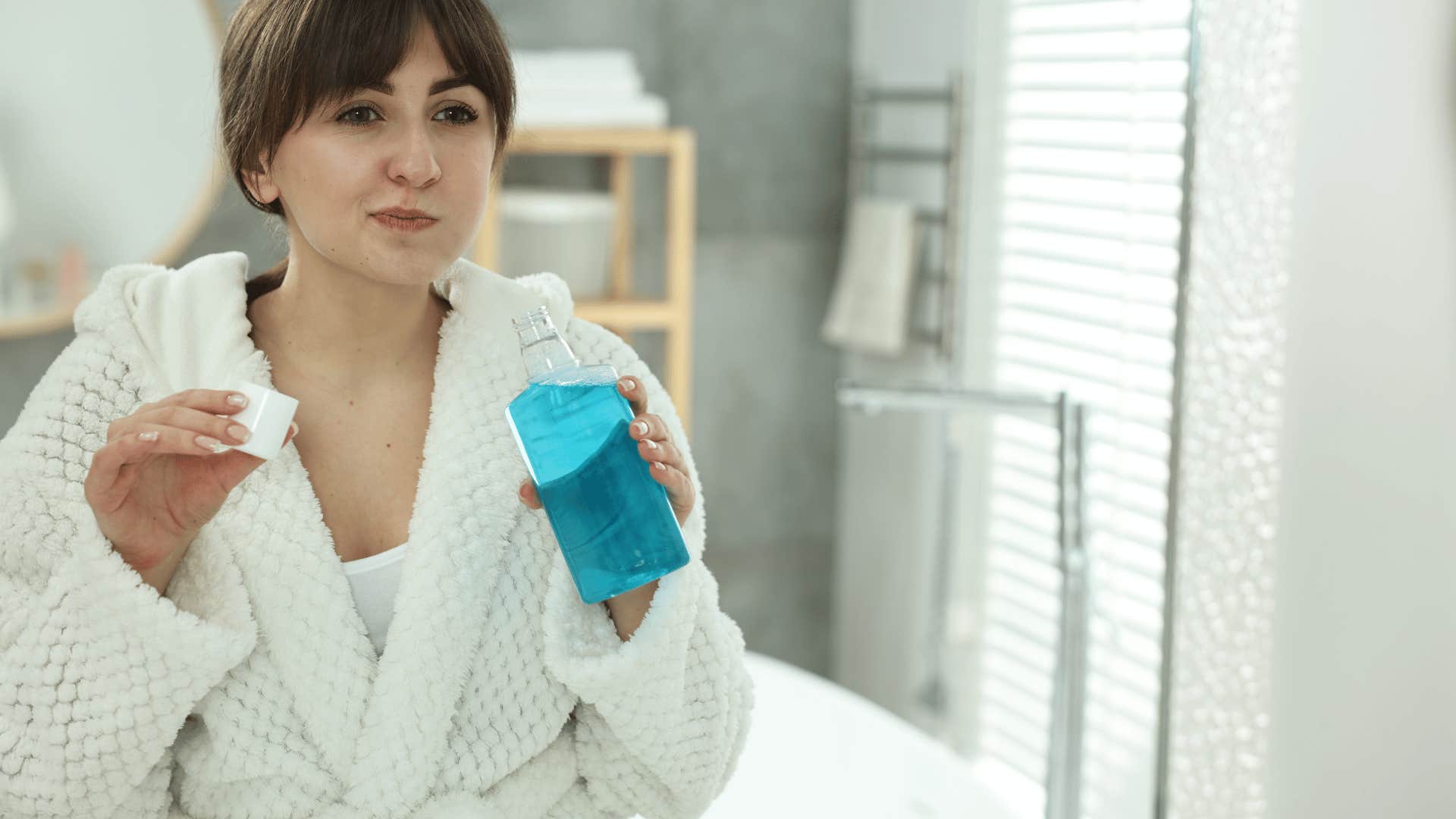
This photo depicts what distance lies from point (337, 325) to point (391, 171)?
153mm

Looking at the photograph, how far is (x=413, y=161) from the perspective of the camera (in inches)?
33.0

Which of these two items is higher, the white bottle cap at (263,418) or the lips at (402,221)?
the lips at (402,221)

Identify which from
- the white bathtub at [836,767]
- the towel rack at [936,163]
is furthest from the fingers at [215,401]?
the towel rack at [936,163]

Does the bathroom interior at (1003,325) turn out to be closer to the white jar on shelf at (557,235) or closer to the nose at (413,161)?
the white jar on shelf at (557,235)

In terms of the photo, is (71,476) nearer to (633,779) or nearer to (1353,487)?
Result: (633,779)

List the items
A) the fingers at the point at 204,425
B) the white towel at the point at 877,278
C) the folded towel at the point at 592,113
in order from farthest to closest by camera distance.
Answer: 1. the white towel at the point at 877,278
2. the folded towel at the point at 592,113
3. the fingers at the point at 204,425

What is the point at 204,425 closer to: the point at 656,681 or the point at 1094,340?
the point at 656,681

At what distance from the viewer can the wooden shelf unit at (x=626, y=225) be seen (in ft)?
6.64

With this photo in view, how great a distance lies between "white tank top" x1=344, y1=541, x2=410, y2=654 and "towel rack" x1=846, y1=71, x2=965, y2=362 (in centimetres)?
128

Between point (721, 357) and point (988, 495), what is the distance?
0.67 meters

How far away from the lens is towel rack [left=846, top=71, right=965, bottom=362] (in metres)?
2.04

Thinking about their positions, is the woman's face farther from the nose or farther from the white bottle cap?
the white bottle cap

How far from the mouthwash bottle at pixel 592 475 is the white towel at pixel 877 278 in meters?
1.38

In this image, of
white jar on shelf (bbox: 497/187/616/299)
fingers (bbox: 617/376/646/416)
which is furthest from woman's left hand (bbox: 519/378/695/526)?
white jar on shelf (bbox: 497/187/616/299)
